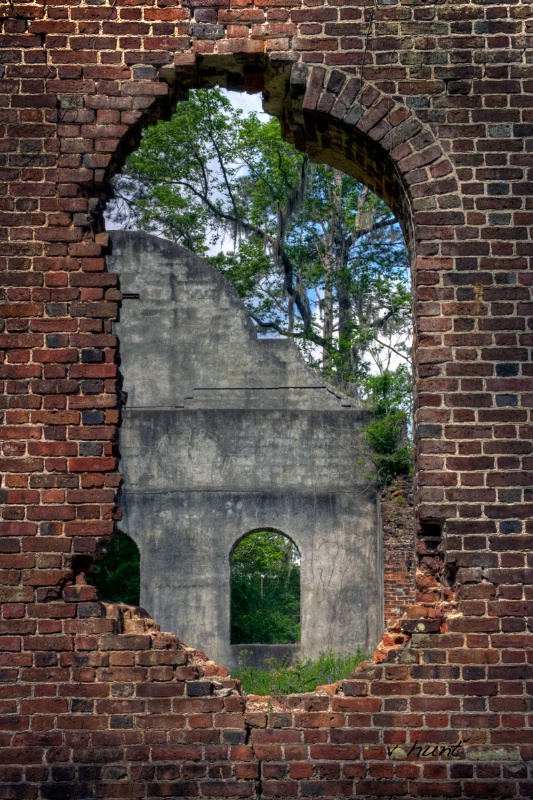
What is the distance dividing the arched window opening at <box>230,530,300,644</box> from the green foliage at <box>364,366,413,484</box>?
4.21 metres

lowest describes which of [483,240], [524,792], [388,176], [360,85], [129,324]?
[524,792]

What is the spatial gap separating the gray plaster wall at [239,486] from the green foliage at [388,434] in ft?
0.85

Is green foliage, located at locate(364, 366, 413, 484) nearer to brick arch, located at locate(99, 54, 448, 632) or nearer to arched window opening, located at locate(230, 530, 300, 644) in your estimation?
arched window opening, located at locate(230, 530, 300, 644)

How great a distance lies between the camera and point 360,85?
5633mm

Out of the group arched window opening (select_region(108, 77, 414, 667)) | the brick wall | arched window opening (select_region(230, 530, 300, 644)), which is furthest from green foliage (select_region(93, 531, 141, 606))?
the brick wall

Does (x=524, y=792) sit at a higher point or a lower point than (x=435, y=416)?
lower

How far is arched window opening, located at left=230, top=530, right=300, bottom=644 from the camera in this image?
21.2 metres

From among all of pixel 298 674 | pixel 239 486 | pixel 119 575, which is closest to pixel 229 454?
pixel 239 486

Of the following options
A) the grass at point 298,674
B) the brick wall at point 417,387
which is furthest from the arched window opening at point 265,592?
the brick wall at point 417,387

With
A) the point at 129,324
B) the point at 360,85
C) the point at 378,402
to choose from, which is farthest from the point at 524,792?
the point at 129,324

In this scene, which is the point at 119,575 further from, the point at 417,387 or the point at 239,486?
the point at 417,387

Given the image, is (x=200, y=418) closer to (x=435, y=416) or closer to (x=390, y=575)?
(x=390, y=575)

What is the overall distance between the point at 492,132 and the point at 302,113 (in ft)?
3.65
